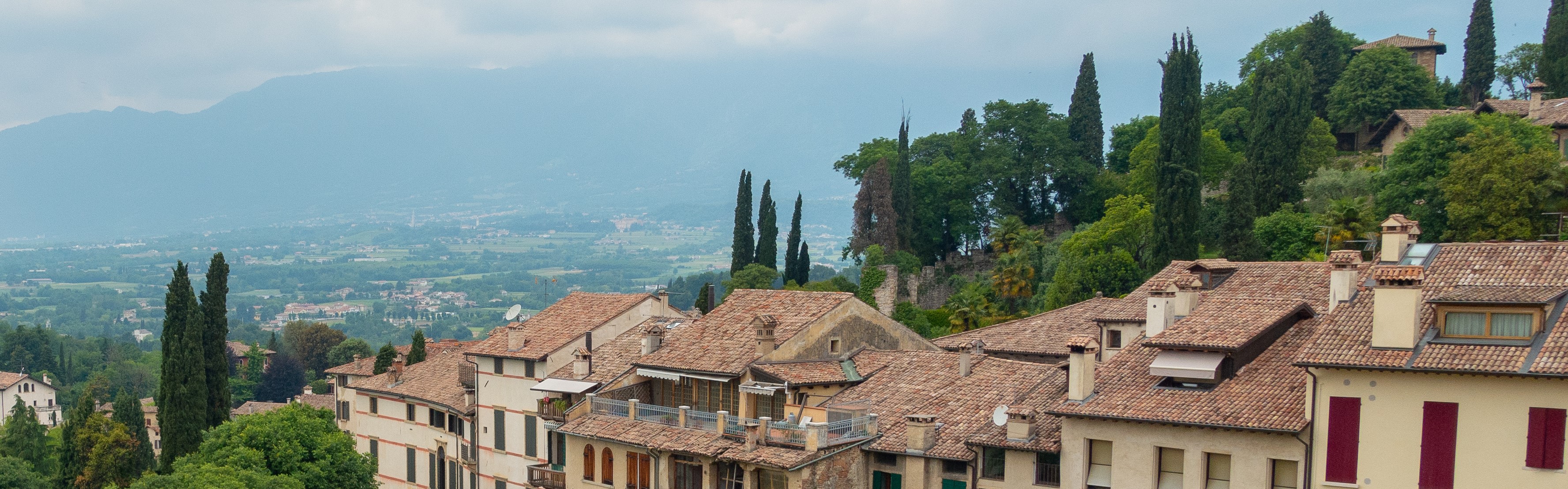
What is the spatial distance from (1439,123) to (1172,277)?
23256 mm

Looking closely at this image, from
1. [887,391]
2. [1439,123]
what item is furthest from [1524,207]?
[887,391]

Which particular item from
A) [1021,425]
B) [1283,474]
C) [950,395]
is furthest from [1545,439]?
[950,395]

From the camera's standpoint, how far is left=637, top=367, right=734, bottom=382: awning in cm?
3738

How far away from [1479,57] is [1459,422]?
6272cm

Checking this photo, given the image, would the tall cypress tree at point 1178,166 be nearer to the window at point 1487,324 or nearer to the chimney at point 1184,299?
the chimney at point 1184,299

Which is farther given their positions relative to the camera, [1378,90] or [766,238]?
[766,238]

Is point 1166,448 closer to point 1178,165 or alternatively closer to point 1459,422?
point 1459,422

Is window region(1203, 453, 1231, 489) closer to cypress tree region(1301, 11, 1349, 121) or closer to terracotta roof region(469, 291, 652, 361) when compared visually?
terracotta roof region(469, 291, 652, 361)

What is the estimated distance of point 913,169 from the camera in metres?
82.0

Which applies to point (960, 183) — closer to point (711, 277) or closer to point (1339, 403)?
point (1339, 403)

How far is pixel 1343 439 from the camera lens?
2533 centimetres

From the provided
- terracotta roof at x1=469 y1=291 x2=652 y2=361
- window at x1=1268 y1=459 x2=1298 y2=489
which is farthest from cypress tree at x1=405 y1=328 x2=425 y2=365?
window at x1=1268 y1=459 x2=1298 y2=489

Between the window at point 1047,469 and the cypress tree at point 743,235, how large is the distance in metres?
48.6

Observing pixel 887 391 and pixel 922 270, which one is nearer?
pixel 887 391
